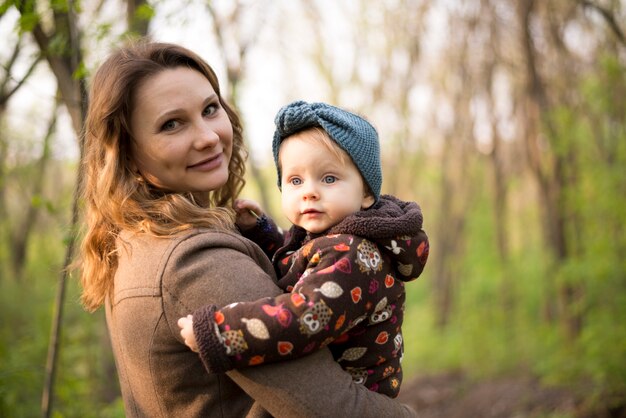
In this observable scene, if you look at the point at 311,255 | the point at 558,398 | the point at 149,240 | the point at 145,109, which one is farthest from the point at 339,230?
the point at 558,398

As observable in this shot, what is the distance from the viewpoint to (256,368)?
1.58 m

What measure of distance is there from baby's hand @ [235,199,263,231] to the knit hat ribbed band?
0.45 metres

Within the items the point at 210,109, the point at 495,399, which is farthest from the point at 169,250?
the point at 495,399

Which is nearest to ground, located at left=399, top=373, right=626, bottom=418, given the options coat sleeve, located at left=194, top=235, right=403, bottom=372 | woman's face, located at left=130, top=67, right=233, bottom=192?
coat sleeve, located at left=194, top=235, right=403, bottom=372

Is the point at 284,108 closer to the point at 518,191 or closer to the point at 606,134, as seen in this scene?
the point at 606,134

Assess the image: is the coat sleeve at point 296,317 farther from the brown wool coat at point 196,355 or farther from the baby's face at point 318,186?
the baby's face at point 318,186

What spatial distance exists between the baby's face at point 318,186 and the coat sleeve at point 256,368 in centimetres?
30

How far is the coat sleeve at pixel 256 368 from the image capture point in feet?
5.12

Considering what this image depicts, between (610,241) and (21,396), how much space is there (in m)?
6.53

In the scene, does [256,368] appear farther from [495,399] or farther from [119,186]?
[495,399]

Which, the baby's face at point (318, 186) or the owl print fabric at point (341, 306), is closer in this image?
the owl print fabric at point (341, 306)

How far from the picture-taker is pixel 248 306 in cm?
156

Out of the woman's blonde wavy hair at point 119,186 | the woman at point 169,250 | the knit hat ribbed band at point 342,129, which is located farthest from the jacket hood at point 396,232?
the woman's blonde wavy hair at point 119,186

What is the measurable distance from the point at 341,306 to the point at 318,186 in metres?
0.44
